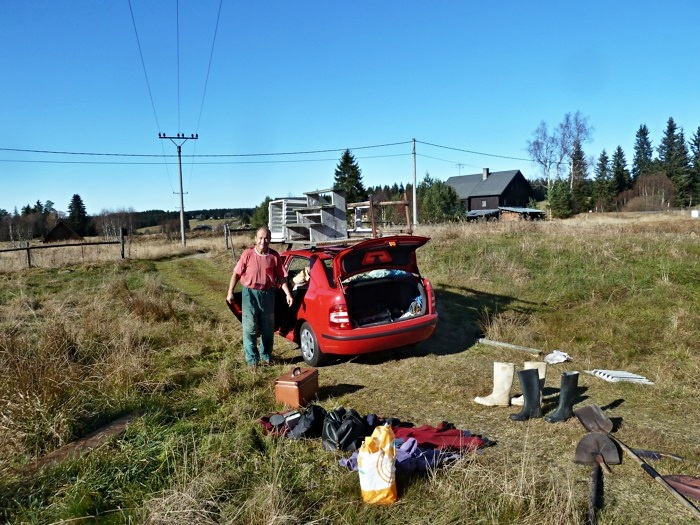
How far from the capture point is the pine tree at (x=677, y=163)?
6959cm

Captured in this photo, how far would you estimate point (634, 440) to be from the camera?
417 cm

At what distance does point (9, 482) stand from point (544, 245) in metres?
12.4

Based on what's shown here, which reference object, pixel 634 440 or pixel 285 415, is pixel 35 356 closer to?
pixel 285 415

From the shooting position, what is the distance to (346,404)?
5367 mm

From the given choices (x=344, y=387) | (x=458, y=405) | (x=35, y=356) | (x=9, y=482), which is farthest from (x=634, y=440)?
(x=35, y=356)

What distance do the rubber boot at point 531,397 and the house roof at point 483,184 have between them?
63.1 metres

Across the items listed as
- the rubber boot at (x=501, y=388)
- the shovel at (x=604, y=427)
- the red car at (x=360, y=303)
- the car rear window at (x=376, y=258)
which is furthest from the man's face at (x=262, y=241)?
the shovel at (x=604, y=427)

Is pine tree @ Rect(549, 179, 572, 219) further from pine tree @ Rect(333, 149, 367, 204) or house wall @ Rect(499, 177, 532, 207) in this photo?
pine tree @ Rect(333, 149, 367, 204)

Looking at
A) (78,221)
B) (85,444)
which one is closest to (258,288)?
(85,444)

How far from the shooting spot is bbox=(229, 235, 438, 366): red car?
6.39 meters

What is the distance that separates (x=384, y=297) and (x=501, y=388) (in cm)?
290

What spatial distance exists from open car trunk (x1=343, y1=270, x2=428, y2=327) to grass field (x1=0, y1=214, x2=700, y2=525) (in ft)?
1.96

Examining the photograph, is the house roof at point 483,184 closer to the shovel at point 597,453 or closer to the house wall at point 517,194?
the house wall at point 517,194

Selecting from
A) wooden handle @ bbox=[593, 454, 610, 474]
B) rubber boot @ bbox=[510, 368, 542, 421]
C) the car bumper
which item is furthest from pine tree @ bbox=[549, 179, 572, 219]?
wooden handle @ bbox=[593, 454, 610, 474]
